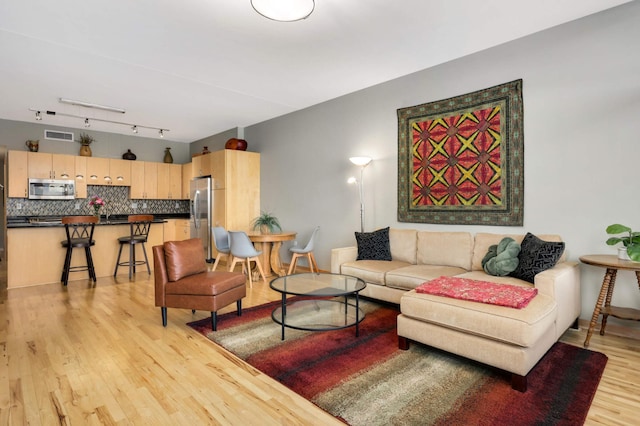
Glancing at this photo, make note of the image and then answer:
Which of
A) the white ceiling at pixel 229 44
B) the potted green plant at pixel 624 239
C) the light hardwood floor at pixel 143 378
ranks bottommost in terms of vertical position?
the light hardwood floor at pixel 143 378

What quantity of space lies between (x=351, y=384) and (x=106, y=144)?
7468 mm

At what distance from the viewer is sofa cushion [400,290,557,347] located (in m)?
2.08

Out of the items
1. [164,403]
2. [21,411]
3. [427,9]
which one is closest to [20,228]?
[21,411]

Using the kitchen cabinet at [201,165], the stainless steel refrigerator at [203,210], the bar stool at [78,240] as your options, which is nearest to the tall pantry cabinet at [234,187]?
the kitchen cabinet at [201,165]

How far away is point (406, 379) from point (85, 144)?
750 centimetres

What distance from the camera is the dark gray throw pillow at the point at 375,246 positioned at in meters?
4.18

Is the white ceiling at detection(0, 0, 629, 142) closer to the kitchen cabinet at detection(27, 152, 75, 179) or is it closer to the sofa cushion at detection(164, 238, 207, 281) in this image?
the kitchen cabinet at detection(27, 152, 75, 179)

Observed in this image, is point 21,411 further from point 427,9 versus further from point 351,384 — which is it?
point 427,9

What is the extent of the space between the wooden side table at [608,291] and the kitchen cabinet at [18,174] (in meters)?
8.25

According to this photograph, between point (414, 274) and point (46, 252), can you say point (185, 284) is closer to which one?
point (414, 274)

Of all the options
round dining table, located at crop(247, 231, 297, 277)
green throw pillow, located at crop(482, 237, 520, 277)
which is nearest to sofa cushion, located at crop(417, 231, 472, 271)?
green throw pillow, located at crop(482, 237, 520, 277)

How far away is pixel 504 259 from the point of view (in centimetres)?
315

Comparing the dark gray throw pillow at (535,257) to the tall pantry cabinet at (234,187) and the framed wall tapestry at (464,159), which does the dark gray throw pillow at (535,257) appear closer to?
the framed wall tapestry at (464,159)

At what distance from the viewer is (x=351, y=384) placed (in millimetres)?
2197
